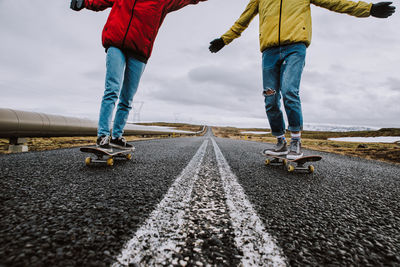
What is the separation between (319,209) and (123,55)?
2.54m

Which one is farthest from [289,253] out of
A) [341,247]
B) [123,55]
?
[123,55]

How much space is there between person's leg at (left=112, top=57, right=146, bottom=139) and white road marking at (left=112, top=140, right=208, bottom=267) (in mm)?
1850

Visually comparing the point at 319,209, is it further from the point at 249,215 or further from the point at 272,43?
the point at 272,43

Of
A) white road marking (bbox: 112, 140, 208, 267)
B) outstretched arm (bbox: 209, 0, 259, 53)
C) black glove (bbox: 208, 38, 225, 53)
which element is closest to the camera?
white road marking (bbox: 112, 140, 208, 267)

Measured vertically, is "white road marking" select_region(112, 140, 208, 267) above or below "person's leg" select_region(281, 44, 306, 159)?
below

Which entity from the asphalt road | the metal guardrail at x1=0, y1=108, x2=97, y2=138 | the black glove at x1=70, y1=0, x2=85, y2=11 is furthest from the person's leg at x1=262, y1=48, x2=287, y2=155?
the metal guardrail at x1=0, y1=108, x2=97, y2=138

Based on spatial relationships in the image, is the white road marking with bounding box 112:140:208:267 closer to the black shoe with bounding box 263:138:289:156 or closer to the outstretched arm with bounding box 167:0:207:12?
the black shoe with bounding box 263:138:289:156

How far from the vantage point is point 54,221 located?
2.54ft

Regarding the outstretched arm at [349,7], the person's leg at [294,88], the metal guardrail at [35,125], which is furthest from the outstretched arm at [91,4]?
the outstretched arm at [349,7]

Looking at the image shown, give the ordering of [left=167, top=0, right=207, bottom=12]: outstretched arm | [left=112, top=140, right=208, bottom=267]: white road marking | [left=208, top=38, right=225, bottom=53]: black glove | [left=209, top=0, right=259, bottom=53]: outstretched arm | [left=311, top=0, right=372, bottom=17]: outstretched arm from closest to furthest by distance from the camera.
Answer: [left=112, top=140, right=208, bottom=267]: white road marking < [left=311, top=0, right=372, bottom=17]: outstretched arm < [left=167, top=0, right=207, bottom=12]: outstretched arm < [left=209, top=0, right=259, bottom=53]: outstretched arm < [left=208, top=38, right=225, bottom=53]: black glove

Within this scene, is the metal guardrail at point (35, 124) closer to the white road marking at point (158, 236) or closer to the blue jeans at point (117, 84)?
the blue jeans at point (117, 84)

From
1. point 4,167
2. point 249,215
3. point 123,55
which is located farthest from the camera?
point 123,55

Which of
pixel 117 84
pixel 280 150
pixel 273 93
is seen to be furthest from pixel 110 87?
pixel 280 150

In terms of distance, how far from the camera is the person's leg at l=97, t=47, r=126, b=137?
221 centimetres
